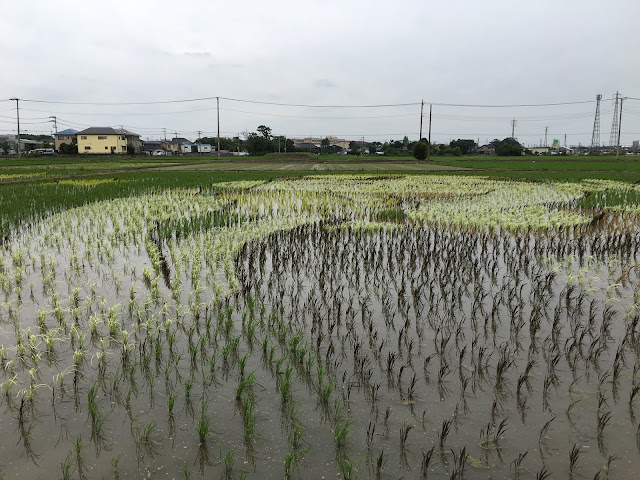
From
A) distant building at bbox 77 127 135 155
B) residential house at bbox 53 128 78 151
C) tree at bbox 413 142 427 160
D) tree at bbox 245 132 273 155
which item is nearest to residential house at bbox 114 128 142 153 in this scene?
distant building at bbox 77 127 135 155

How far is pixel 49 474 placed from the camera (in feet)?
7.70

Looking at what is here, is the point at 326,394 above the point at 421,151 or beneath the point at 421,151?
beneath

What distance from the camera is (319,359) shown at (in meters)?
3.55

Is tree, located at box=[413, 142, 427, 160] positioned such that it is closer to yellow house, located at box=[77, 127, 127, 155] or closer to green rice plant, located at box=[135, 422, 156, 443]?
yellow house, located at box=[77, 127, 127, 155]

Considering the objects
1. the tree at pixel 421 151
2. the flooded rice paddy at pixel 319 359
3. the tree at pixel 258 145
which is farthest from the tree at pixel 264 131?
the flooded rice paddy at pixel 319 359

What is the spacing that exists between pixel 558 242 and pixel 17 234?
9652mm

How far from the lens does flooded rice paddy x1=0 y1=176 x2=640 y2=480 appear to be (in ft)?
8.20

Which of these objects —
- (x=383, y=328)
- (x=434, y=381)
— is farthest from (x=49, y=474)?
(x=383, y=328)

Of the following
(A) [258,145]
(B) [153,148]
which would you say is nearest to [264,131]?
(A) [258,145]

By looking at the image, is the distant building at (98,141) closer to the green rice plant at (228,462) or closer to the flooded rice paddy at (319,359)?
the flooded rice paddy at (319,359)

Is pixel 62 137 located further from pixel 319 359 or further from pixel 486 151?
pixel 319 359

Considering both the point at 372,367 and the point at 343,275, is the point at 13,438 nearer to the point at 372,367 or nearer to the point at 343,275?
Result: the point at 372,367

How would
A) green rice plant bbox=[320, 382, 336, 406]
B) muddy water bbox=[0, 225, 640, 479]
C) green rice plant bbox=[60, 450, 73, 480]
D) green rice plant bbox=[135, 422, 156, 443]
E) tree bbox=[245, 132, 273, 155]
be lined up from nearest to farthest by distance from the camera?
green rice plant bbox=[60, 450, 73, 480] → muddy water bbox=[0, 225, 640, 479] → green rice plant bbox=[135, 422, 156, 443] → green rice plant bbox=[320, 382, 336, 406] → tree bbox=[245, 132, 273, 155]

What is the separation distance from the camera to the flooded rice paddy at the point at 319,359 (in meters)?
2.50
